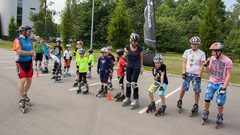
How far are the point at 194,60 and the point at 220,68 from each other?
953mm

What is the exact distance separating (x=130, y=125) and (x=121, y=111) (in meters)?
1.17

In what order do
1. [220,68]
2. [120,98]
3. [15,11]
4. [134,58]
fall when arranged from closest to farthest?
1. [220,68]
2. [134,58]
3. [120,98]
4. [15,11]

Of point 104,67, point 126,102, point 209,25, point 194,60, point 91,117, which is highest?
point 209,25

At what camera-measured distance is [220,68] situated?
6.43 m

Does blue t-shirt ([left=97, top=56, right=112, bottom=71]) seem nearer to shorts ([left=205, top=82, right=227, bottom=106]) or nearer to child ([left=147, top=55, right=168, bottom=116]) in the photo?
child ([left=147, top=55, right=168, bottom=116])

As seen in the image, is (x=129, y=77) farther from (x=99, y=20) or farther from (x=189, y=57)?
(x=99, y=20)

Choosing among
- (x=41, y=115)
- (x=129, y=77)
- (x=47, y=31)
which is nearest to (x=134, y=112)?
(x=129, y=77)

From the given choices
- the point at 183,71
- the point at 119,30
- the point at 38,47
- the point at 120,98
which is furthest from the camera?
the point at 119,30

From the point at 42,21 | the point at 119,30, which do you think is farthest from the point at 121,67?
the point at 42,21

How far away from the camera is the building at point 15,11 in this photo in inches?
2426

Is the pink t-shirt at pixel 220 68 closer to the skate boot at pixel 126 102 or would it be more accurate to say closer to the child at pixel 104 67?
the skate boot at pixel 126 102

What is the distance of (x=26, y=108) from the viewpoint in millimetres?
7109

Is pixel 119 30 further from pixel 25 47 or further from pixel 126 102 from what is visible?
pixel 25 47

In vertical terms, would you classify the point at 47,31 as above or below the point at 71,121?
above
